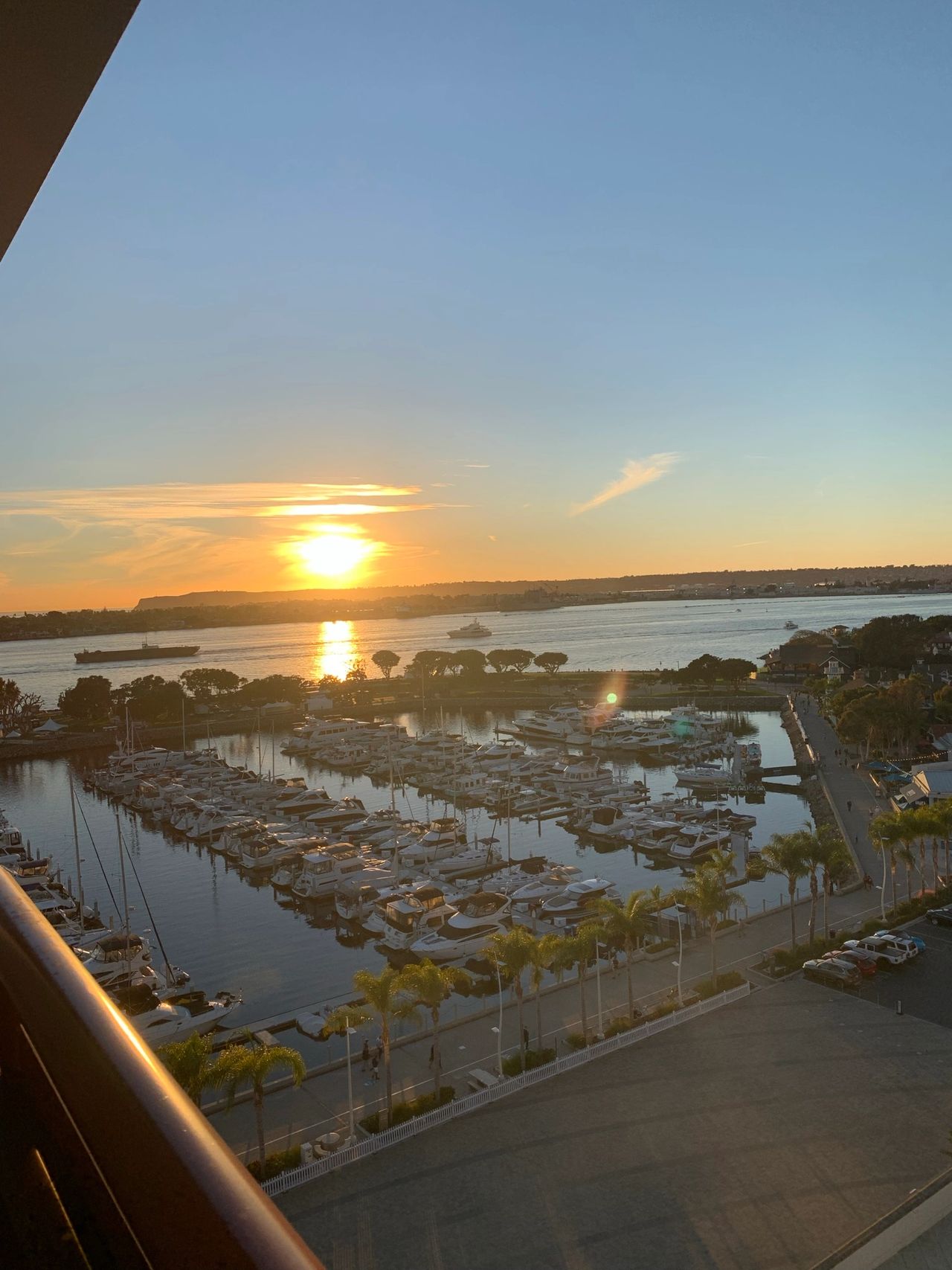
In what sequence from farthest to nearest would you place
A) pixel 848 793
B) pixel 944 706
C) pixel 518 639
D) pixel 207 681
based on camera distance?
pixel 518 639 → pixel 207 681 → pixel 944 706 → pixel 848 793

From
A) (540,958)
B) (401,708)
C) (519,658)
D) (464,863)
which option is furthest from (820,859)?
(519,658)

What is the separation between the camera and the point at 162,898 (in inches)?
496

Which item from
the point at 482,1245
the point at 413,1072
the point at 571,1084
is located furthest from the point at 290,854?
the point at 482,1245

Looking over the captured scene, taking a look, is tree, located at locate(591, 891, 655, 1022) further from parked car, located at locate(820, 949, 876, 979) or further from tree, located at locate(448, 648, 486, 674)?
tree, located at locate(448, 648, 486, 674)

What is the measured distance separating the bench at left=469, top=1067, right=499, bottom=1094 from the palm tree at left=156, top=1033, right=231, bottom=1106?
1841mm

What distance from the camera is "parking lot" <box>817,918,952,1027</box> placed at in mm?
6805

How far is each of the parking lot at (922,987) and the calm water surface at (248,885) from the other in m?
3.21

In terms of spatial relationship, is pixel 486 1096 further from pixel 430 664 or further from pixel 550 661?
pixel 430 664

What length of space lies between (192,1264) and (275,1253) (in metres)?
0.04

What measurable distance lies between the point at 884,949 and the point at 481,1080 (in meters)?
3.88

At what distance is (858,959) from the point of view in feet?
25.0

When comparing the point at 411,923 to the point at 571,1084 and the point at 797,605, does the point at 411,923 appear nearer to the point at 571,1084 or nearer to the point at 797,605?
the point at 571,1084

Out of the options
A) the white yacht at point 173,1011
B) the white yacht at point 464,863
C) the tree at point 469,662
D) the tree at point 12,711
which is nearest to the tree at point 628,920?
the white yacht at point 173,1011

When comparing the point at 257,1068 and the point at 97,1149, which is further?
the point at 257,1068
